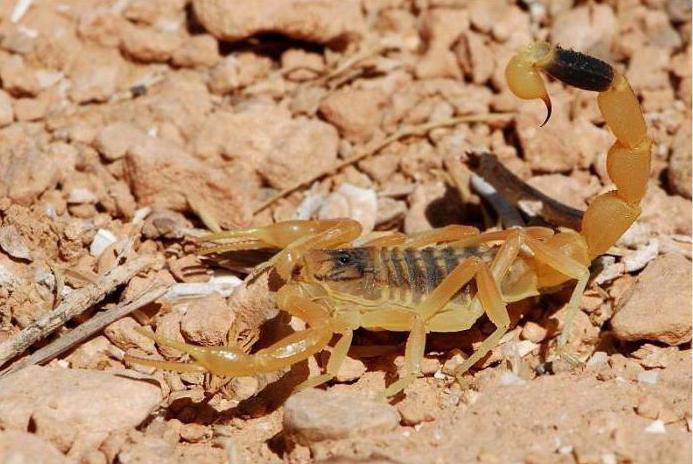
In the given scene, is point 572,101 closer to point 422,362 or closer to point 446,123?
point 446,123

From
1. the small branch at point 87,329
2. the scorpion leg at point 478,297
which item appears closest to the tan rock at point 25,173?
the small branch at point 87,329

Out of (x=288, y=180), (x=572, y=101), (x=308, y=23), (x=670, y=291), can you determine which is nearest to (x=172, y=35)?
(x=308, y=23)

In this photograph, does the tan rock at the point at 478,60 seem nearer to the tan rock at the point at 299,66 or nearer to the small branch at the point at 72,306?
the tan rock at the point at 299,66

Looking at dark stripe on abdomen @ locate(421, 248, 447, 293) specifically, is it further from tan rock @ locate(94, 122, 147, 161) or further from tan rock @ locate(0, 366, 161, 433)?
tan rock @ locate(94, 122, 147, 161)

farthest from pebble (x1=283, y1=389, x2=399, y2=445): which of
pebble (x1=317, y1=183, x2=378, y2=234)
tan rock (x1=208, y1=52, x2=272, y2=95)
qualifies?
tan rock (x1=208, y1=52, x2=272, y2=95)

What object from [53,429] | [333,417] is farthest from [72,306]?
[333,417]

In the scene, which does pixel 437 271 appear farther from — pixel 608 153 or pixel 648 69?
pixel 648 69

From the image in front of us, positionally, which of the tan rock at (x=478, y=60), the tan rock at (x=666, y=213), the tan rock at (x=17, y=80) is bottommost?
the tan rock at (x=666, y=213)
